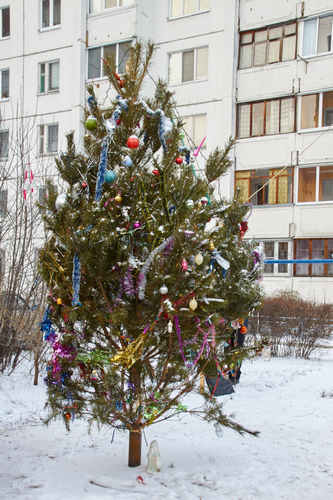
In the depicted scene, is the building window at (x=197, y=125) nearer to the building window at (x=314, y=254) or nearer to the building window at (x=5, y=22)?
the building window at (x=314, y=254)

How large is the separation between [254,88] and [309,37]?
2.41 metres

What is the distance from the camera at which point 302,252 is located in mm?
17344

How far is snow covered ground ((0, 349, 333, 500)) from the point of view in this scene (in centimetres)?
363

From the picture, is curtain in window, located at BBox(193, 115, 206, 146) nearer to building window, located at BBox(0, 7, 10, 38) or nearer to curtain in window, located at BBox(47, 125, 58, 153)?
curtain in window, located at BBox(47, 125, 58, 153)

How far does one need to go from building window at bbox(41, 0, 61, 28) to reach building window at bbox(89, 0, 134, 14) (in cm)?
158

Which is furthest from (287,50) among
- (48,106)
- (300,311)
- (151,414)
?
(151,414)

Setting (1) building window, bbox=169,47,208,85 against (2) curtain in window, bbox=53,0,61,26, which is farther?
(2) curtain in window, bbox=53,0,61,26

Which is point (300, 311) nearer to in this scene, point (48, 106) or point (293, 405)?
point (293, 405)

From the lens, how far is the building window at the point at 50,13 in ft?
67.8

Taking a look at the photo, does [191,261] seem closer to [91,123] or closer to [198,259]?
[198,259]

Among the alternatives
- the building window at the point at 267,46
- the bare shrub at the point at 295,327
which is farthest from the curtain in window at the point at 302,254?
the bare shrub at the point at 295,327

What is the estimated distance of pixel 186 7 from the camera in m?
19.0

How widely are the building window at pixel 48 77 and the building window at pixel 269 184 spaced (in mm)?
8417

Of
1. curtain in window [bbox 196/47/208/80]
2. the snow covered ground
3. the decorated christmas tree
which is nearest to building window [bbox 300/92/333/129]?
curtain in window [bbox 196/47/208/80]
